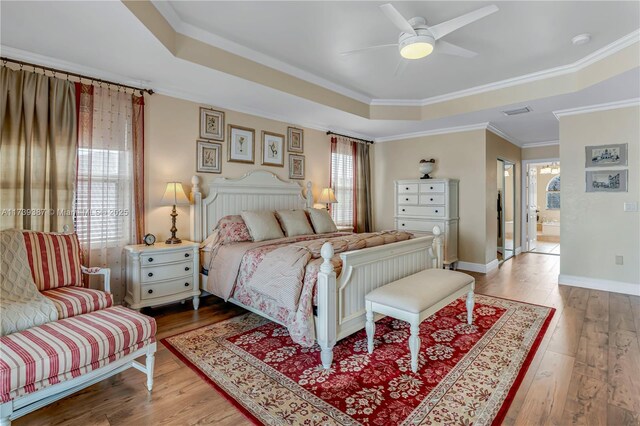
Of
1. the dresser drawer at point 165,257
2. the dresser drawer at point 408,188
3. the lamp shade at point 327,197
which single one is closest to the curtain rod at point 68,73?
the dresser drawer at point 165,257

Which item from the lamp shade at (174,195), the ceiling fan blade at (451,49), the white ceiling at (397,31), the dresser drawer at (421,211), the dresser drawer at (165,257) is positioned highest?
the white ceiling at (397,31)

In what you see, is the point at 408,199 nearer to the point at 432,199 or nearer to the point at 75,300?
the point at 432,199

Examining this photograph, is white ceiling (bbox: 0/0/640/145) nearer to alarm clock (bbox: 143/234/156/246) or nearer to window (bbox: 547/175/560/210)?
alarm clock (bbox: 143/234/156/246)

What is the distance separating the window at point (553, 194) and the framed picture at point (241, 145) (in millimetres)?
11494

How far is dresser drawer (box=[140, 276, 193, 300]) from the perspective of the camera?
10.5 feet

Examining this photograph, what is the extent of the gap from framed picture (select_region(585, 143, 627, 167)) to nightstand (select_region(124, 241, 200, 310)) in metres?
5.27

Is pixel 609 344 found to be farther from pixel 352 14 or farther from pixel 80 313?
pixel 80 313

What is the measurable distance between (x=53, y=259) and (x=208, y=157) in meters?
2.06

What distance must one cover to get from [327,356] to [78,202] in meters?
2.76

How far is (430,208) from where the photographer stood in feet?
17.7

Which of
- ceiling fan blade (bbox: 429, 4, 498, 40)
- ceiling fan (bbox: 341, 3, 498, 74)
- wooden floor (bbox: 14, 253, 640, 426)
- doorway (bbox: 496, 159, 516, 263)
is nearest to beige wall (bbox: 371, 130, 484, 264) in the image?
doorway (bbox: 496, 159, 516, 263)

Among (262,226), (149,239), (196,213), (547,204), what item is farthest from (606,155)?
(547,204)

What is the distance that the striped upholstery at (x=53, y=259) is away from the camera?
91.7 inches

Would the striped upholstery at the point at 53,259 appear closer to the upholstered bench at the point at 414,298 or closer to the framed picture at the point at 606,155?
the upholstered bench at the point at 414,298
